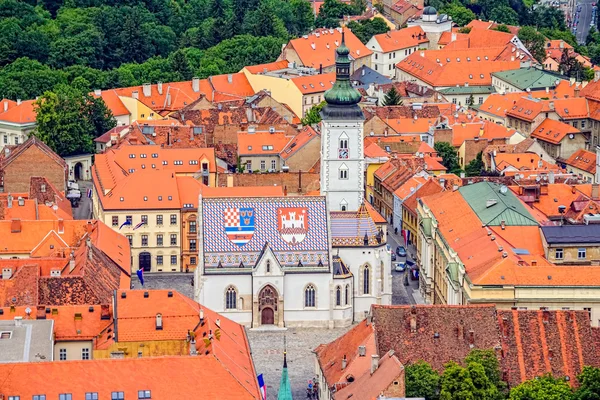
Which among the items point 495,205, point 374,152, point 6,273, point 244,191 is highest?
point 374,152

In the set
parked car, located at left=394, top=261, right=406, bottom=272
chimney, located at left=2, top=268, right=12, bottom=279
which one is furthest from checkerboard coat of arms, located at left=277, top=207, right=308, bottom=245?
chimney, located at left=2, top=268, right=12, bottom=279

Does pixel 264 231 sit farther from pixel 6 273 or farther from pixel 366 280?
pixel 6 273

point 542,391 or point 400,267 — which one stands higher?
point 400,267

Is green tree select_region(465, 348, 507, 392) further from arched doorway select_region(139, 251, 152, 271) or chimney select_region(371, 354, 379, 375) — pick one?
arched doorway select_region(139, 251, 152, 271)

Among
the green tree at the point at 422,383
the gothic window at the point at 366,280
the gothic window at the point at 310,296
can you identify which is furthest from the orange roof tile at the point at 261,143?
the green tree at the point at 422,383

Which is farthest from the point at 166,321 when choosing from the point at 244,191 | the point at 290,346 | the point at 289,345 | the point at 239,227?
the point at 244,191

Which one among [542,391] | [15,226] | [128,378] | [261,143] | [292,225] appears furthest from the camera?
[261,143]

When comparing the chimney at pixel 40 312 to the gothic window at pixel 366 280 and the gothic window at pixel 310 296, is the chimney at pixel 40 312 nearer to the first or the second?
the gothic window at pixel 310 296
